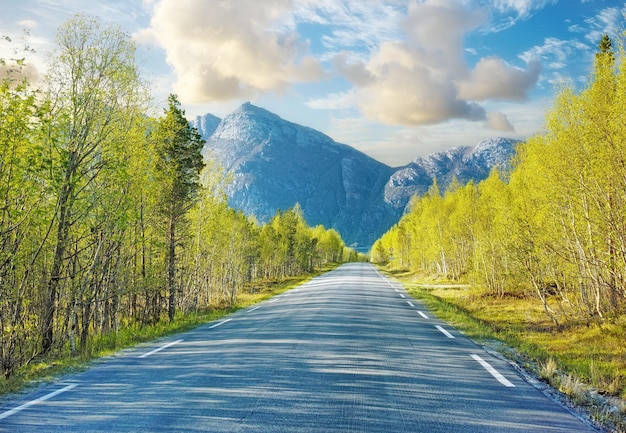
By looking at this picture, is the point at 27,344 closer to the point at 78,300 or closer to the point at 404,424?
the point at 78,300

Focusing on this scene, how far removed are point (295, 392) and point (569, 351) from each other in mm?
7379

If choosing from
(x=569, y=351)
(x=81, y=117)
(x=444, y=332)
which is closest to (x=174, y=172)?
(x=81, y=117)

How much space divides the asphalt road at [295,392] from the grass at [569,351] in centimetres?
57

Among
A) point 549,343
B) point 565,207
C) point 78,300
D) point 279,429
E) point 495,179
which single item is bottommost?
point 549,343

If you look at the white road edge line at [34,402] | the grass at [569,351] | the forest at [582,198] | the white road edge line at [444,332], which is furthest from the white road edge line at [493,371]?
the white road edge line at [34,402]

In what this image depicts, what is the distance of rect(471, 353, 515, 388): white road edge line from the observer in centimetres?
676

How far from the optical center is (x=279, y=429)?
180 inches

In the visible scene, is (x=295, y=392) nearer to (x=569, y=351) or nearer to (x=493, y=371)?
(x=493, y=371)

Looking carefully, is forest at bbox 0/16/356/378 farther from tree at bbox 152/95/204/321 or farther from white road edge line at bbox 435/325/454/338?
white road edge line at bbox 435/325/454/338

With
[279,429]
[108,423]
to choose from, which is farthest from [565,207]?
[108,423]

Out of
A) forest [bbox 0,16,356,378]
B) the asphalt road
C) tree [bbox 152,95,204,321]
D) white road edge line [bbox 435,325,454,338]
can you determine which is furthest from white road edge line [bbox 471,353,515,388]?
tree [bbox 152,95,204,321]

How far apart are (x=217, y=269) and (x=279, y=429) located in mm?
37489

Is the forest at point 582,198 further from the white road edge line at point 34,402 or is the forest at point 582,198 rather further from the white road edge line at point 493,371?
the white road edge line at point 34,402

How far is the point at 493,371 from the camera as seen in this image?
24.7 feet
